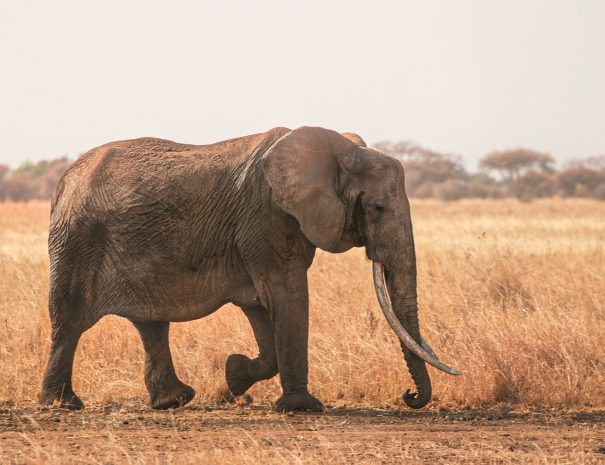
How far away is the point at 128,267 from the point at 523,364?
3000 millimetres

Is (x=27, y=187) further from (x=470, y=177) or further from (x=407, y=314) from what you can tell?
(x=407, y=314)

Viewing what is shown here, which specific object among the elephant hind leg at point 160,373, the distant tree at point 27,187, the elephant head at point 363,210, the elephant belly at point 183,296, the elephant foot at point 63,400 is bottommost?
the elephant foot at point 63,400

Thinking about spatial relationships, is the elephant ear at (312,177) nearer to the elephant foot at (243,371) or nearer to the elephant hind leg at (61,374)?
the elephant foot at (243,371)

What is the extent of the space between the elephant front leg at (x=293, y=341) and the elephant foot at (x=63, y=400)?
1547mm

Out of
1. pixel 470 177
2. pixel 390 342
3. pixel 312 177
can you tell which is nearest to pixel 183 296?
pixel 312 177

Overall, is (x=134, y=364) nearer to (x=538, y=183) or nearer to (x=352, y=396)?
(x=352, y=396)

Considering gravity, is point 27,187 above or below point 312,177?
above

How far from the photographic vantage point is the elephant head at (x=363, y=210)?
7.92m

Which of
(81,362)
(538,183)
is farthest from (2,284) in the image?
(538,183)

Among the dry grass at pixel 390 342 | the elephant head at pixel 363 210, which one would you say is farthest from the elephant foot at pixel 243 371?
the elephant head at pixel 363 210

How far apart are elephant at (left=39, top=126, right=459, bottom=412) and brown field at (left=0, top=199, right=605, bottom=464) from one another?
0.42m

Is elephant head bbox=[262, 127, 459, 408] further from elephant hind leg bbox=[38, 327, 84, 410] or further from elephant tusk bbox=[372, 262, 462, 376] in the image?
elephant hind leg bbox=[38, 327, 84, 410]

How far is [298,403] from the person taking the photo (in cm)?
814

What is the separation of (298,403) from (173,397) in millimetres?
1031
